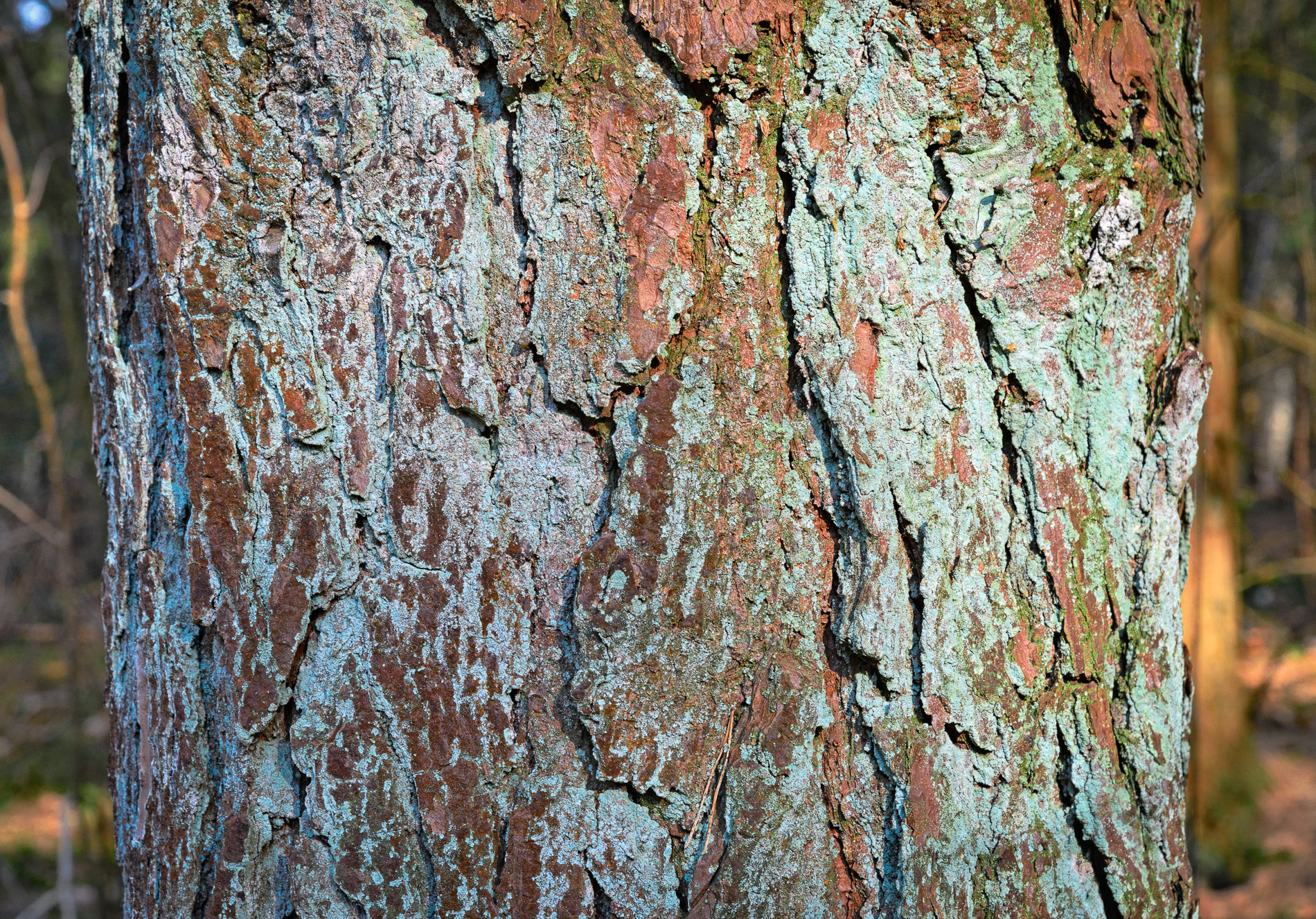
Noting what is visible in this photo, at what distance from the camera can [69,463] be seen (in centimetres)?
439

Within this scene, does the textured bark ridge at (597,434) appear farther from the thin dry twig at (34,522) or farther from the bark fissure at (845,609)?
the thin dry twig at (34,522)

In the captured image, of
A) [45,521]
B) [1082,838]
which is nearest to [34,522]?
[45,521]

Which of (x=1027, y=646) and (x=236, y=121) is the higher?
(x=236, y=121)

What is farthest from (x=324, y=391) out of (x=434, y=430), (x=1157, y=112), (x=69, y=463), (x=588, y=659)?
(x=69, y=463)

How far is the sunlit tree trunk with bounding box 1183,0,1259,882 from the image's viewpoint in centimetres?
385

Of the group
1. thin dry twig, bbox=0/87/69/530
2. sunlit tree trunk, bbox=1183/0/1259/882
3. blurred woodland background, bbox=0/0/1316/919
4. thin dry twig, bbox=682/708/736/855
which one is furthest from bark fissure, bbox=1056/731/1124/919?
sunlit tree trunk, bbox=1183/0/1259/882

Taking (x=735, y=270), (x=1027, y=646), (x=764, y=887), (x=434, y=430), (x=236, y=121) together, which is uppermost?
(x=236, y=121)

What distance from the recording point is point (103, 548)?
4.36m

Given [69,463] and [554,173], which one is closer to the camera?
[554,173]

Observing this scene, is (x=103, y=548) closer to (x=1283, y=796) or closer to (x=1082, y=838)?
(x=1082, y=838)

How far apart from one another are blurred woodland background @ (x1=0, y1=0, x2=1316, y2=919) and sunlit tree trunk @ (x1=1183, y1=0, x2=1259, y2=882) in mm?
10

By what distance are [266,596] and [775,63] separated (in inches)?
24.5

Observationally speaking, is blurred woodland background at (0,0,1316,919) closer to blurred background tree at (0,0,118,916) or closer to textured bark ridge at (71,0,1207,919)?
blurred background tree at (0,0,118,916)

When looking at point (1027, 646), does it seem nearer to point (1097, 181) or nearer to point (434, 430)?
point (1097, 181)
